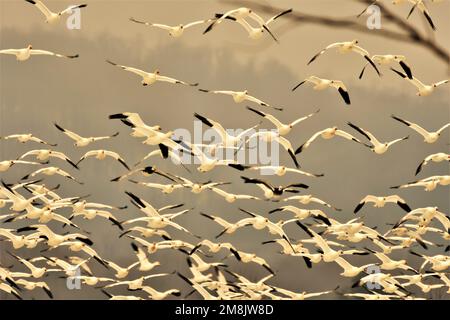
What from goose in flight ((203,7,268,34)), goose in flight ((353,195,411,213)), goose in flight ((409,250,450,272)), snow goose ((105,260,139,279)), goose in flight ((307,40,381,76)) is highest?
goose in flight ((203,7,268,34))

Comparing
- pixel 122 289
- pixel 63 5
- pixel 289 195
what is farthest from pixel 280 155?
pixel 63 5

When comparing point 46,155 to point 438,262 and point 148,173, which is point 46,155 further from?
point 438,262

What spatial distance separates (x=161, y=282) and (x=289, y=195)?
1.50 metres

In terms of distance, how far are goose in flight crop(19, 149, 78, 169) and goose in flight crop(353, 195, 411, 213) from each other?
9.06ft

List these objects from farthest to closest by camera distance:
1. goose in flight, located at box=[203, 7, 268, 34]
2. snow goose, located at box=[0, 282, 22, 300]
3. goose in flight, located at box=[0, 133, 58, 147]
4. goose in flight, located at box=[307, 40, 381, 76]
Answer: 1. snow goose, located at box=[0, 282, 22, 300]
2. goose in flight, located at box=[0, 133, 58, 147]
3. goose in flight, located at box=[307, 40, 381, 76]
4. goose in flight, located at box=[203, 7, 268, 34]

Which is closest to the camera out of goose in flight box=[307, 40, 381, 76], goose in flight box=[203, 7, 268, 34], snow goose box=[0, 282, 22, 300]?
goose in flight box=[203, 7, 268, 34]

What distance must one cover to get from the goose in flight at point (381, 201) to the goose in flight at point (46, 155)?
2761 millimetres

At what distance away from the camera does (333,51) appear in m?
6.85

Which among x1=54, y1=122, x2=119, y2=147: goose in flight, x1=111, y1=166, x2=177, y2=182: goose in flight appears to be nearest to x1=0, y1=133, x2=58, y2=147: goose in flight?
x1=54, y1=122, x2=119, y2=147: goose in flight

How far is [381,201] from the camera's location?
6707 millimetres

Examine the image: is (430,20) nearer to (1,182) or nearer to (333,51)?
(333,51)

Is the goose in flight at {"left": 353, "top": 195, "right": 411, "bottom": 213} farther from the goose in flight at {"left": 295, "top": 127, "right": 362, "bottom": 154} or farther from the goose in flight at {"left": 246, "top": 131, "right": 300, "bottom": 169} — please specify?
the goose in flight at {"left": 246, "top": 131, "right": 300, "bottom": 169}

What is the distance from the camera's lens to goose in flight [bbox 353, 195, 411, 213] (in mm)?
6712

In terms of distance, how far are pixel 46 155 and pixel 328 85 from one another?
275cm
